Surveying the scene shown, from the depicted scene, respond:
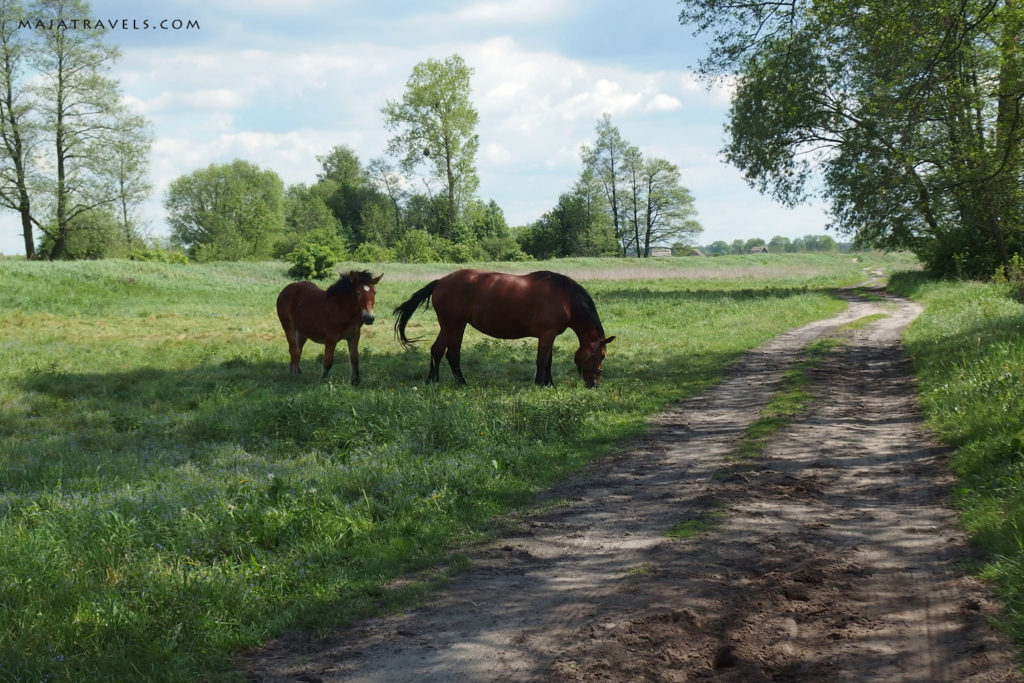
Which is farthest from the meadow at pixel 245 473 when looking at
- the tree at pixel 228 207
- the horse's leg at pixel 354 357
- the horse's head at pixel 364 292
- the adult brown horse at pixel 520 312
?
the tree at pixel 228 207

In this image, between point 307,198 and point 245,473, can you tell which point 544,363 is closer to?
point 245,473

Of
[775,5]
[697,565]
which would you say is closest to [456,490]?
[697,565]

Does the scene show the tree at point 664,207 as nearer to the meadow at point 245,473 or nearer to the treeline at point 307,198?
the treeline at point 307,198

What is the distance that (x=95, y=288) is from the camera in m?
32.7

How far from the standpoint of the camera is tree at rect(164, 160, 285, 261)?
85.4m

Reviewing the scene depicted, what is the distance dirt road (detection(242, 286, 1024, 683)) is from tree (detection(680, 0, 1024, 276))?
10.1 metres

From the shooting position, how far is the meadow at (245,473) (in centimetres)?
470

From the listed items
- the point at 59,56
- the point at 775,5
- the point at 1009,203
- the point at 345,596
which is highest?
the point at 59,56

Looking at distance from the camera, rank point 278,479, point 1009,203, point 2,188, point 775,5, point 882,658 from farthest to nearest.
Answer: point 2,188 → point 1009,203 → point 775,5 → point 278,479 → point 882,658

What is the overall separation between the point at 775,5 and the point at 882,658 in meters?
15.4

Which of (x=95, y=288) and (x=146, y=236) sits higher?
(x=146, y=236)

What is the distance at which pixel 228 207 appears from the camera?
89.2m

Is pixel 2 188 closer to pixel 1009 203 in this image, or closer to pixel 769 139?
pixel 769 139

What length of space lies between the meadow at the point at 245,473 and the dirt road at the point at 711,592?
1.82 ft
